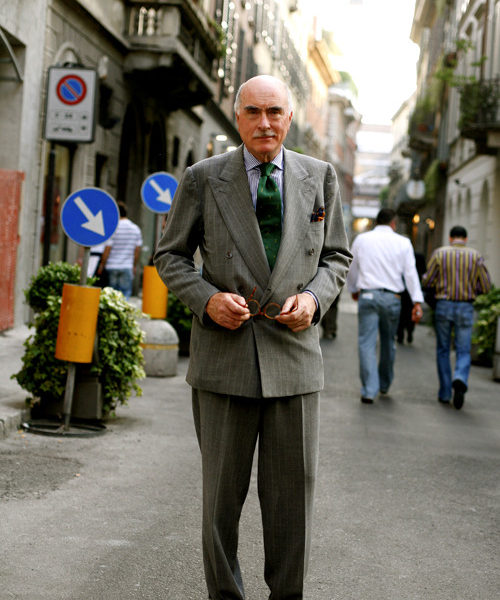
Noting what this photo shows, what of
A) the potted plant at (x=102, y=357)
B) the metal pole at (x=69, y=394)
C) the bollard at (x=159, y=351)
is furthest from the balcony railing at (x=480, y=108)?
the metal pole at (x=69, y=394)

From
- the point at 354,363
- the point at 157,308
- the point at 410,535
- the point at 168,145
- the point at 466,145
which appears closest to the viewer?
the point at 410,535

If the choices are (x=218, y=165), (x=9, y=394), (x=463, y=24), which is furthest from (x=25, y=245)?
(x=463, y=24)

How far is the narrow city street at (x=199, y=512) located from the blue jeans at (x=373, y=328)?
100cm

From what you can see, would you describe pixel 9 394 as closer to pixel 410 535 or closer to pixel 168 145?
pixel 410 535

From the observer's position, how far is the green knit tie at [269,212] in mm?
3479

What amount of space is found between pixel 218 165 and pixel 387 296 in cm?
694

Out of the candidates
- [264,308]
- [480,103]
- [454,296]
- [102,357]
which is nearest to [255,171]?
[264,308]

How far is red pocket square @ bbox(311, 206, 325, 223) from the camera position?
139 inches

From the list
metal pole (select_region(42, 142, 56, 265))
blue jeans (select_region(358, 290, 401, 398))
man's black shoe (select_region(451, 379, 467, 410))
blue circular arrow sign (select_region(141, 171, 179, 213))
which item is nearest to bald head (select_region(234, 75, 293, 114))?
blue jeans (select_region(358, 290, 401, 398))

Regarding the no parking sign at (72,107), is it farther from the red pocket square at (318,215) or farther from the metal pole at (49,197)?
the red pocket square at (318,215)

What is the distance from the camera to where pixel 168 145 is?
24.6 meters

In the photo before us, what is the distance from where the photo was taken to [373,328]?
10312 mm

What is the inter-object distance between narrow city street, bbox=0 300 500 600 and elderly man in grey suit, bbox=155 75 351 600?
0.73m

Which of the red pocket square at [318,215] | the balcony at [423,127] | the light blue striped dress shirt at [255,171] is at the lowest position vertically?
the red pocket square at [318,215]
